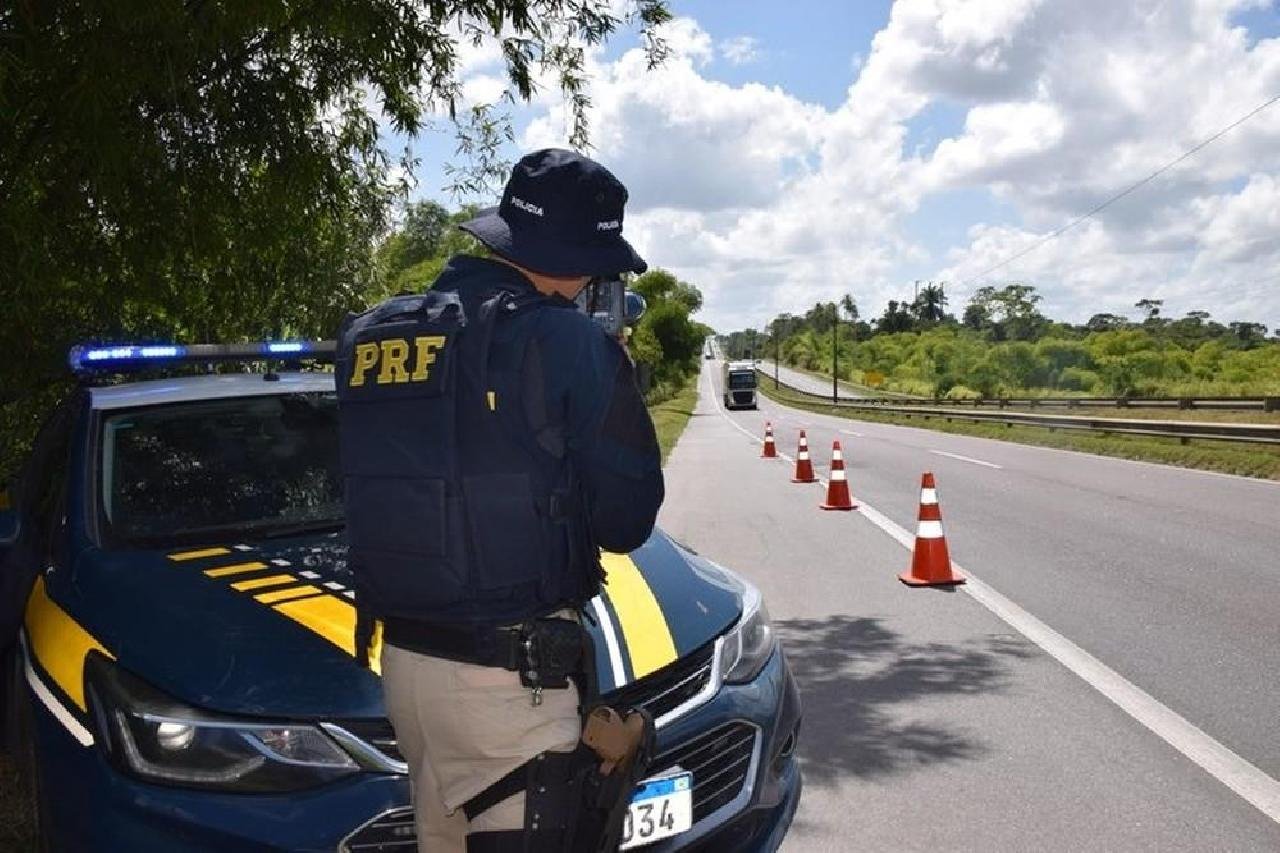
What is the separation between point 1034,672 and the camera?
18.5 feet

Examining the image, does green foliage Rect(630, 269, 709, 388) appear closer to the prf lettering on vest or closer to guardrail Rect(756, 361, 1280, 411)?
guardrail Rect(756, 361, 1280, 411)

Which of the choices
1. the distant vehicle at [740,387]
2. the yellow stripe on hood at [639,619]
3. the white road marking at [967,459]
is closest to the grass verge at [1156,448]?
the white road marking at [967,459]

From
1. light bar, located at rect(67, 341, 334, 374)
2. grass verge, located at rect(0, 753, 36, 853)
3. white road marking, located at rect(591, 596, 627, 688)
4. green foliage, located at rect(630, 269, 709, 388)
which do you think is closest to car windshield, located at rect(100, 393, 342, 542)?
light bar, located at rect(67, 341, 334, 374)

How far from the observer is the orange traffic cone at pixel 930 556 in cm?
812

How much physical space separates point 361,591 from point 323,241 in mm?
7038

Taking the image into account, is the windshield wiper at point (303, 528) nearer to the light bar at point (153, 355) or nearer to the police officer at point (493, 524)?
the light bar at point (153, 355)

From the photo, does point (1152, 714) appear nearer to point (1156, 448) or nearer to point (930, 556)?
point (930, 556)

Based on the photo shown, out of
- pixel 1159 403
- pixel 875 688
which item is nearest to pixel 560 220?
pixel 875 688

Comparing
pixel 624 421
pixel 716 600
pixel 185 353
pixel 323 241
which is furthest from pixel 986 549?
pixel 624 421

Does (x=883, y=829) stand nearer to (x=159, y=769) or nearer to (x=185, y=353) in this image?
(x=159, y=769)

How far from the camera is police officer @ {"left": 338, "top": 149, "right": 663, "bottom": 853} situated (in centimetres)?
191

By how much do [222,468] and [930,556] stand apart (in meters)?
5.74

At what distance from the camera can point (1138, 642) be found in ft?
20.3

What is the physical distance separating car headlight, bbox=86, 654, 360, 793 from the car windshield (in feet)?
3.79
